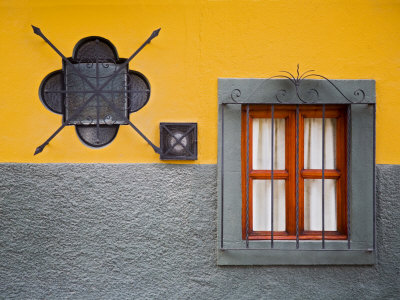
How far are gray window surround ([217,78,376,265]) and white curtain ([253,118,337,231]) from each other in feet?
0.70

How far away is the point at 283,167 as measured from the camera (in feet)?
11.0

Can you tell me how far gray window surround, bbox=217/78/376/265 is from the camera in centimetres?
321

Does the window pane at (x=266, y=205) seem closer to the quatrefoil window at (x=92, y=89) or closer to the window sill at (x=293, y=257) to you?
the window sill at (x=293, y=257)

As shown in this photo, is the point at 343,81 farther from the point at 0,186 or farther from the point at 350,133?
the point at 0,186

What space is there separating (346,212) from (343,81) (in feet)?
4.26

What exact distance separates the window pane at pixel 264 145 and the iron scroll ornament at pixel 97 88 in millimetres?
1171

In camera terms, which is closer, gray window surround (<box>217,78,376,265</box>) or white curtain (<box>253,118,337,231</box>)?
gray window surround (<box>217,78,376,265</box>)

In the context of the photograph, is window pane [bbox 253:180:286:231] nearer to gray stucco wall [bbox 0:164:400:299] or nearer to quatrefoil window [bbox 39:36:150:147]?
gray stucco wall [bbox 0:164:400:299]

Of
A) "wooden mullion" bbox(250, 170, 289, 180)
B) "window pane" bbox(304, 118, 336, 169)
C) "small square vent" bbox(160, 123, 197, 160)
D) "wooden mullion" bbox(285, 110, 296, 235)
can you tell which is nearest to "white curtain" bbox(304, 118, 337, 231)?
"window pane" bbox(304, 118, 336, 169)

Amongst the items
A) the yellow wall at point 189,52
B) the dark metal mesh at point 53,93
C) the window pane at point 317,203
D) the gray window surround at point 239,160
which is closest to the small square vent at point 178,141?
the yellow wall at point 189,52

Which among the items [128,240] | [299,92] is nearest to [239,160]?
[299,92]


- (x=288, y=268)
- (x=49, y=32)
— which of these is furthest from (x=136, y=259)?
(x=49, y=32)

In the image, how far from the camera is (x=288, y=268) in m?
3.25

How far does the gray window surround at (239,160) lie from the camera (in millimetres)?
3205
